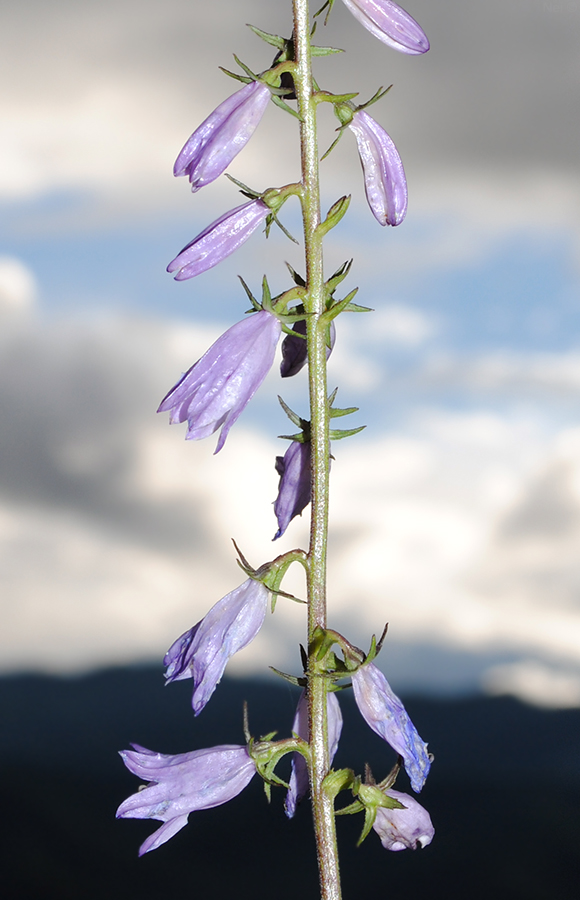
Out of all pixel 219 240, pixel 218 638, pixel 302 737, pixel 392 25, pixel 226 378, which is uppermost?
pixel 392 25

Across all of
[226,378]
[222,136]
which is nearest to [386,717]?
[226,378]

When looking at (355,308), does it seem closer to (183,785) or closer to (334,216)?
(334,216)

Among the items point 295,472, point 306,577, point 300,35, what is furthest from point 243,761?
point 300,35

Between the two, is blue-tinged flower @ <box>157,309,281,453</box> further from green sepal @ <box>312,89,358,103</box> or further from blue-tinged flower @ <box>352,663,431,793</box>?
blue-tinged flower @ <box>352,663,431,793</box>

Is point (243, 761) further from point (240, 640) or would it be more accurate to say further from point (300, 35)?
point (300, 35)

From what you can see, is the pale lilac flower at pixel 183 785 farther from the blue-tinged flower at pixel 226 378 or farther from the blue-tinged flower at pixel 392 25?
the blue-tinged flower at pixel 392 25

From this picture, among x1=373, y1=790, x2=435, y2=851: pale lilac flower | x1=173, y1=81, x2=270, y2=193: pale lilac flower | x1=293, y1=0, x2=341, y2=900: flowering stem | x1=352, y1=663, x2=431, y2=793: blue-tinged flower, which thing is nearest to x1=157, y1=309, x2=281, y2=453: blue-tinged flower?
x1=293, y1=0, x2=341, y2=900: flowering stem
